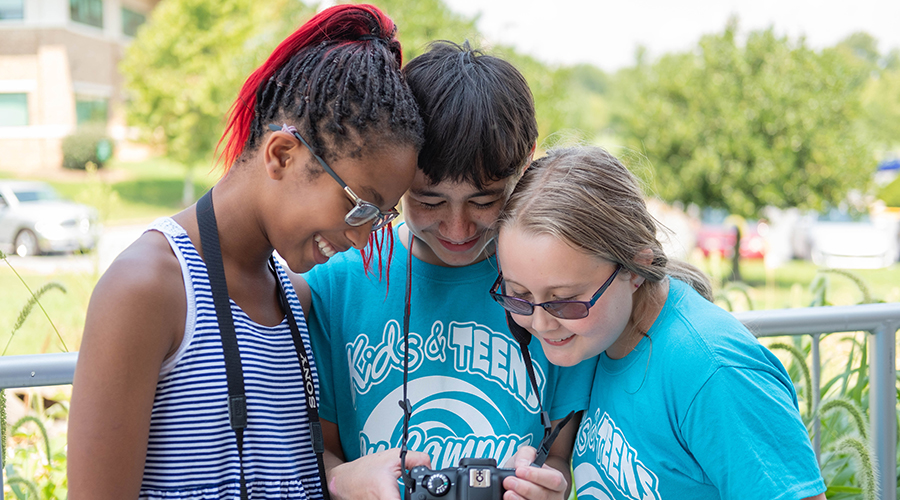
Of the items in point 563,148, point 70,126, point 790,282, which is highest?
point 70,126

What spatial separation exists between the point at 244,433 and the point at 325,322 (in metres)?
0.46

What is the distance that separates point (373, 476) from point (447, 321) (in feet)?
1.52

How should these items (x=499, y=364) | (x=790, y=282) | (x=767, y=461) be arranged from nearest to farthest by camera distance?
1. (x=767, y=461)
2. (x=499, y=364)
3. (x=790, y=282)

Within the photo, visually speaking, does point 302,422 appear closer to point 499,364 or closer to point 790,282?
point 499,364

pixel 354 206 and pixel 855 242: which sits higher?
pixel 354 206

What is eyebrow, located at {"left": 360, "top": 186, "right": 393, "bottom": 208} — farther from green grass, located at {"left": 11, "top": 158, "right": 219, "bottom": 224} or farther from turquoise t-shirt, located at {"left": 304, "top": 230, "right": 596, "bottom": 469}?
green grass, located at {"left": 11, "top": 158, "right": 219, "bottom": 224}

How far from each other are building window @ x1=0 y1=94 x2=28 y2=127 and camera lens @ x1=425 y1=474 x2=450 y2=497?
89.3ft

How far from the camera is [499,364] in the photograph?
1895 mm

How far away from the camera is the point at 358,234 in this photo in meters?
1.61

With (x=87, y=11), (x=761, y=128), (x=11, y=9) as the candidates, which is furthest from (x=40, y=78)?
(x=761, y=128)

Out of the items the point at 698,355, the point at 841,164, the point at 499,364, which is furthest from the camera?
the point at 841,164

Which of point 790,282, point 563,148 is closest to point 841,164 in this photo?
point 790,282

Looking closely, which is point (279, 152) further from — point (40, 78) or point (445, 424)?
point (40, 78)

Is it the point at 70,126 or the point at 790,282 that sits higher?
the point at 70,126
